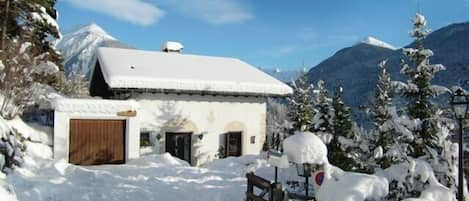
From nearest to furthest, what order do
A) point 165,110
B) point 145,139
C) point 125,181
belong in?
1. point 125,181
2. point 145,139
3. point 165,110

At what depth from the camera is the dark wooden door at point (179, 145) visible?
67.5 ft

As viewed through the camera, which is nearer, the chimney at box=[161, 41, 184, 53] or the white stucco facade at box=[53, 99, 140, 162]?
the white stucco facade at box=[53, 99, 140, 162]

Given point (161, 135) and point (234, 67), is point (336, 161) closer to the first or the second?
point (161, 135)

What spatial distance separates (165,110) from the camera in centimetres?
1998

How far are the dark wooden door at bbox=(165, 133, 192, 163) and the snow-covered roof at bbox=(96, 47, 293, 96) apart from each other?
7.44 ft

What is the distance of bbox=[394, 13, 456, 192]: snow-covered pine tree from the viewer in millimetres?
12492

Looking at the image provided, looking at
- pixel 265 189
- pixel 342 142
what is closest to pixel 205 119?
pixel 342 142

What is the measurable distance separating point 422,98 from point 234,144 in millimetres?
10521

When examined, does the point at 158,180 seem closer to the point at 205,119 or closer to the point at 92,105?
the point at 92,105

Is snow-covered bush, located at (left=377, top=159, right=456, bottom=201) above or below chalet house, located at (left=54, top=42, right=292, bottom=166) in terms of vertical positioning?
below

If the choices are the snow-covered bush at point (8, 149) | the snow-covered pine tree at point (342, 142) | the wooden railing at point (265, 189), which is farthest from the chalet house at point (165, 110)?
the wooden railing at point (265, 189)

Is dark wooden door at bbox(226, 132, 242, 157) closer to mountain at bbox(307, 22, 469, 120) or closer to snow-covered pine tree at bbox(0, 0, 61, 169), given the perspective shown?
snow-covered pine tree at bbox(0, 0, 61, 169)

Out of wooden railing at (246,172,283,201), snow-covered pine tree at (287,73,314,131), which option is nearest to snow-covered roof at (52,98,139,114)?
wooden railing at (246,172,283,201)

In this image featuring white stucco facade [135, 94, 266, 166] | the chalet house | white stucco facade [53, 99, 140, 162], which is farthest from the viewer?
white stucco facade [135, 94, 266, 166]
